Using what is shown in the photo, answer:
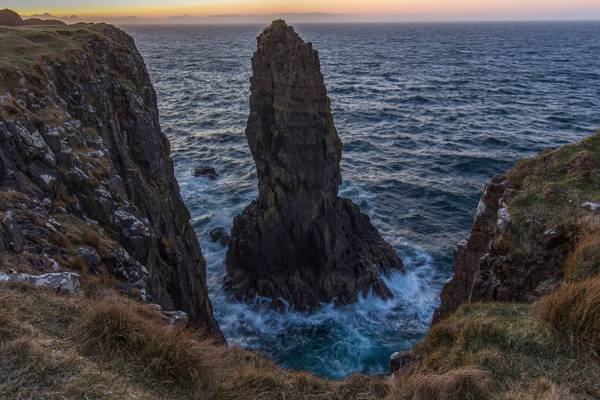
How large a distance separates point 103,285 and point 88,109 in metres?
13.3

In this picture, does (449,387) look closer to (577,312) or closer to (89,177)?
(577,312)

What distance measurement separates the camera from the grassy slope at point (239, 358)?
6969mm

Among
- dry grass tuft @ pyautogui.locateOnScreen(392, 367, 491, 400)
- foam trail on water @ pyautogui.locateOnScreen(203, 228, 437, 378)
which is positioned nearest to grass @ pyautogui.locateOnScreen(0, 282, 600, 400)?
dry grass tuft @ pyautogui.locateOnScreen(392, 367, 491, 400)

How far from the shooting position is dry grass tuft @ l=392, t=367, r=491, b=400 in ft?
25.6

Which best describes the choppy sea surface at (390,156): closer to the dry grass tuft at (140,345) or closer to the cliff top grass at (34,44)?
the cliff top grass at (34,44)

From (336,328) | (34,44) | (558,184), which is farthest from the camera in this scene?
(336,328)

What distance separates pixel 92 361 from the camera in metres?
7.51

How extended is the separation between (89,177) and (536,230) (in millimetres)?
15651

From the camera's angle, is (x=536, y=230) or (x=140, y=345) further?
(x=536, y=230)

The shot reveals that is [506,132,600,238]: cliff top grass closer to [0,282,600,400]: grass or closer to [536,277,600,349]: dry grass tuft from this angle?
[536,277,600,349]: dry grass tuft

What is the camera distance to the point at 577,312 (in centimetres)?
890

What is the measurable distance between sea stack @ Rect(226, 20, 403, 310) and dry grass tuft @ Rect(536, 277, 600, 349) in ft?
79.9

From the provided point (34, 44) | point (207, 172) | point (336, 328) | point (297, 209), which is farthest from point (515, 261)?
point (207, 172)

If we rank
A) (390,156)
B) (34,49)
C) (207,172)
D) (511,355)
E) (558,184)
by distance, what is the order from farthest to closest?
(390,156) → (207,172) → (34,49) → (558,184) → (511,355)
